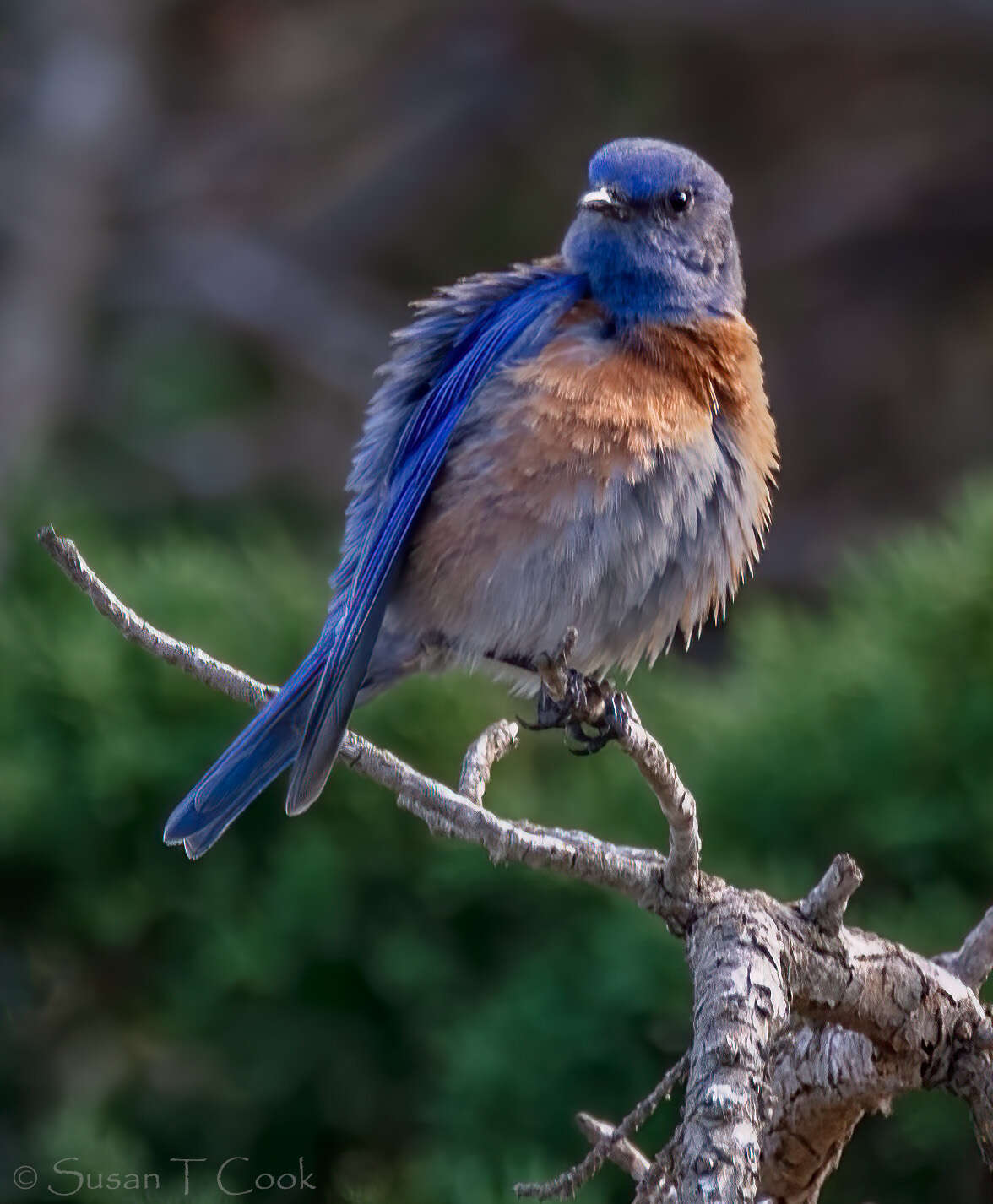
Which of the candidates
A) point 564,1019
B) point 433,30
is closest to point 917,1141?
point 564,1019

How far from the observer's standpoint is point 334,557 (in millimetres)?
7285

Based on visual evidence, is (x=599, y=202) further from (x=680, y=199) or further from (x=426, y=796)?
(x=426, y=796)

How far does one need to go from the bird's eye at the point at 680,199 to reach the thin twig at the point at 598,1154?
1.89 metres

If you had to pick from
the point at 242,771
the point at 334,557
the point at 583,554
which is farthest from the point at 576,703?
the point at 334,557

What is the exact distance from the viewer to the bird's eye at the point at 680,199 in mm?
3734

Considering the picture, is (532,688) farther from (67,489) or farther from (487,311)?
(67,489)

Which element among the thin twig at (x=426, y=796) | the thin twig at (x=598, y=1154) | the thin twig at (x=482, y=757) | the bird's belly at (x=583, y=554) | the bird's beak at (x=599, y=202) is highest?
the bird's beak at (x=599, y=202)

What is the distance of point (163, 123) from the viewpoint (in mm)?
10109

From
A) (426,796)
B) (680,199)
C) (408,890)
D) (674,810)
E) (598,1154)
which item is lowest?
(598,1154)

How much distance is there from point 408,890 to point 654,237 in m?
1.95

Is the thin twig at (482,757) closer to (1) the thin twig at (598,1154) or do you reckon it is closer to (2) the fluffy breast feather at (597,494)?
(2) the fluffy breast feather at (597,494)

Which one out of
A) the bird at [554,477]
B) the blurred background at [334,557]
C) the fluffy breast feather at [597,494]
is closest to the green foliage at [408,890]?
the blurred background at [334,557]

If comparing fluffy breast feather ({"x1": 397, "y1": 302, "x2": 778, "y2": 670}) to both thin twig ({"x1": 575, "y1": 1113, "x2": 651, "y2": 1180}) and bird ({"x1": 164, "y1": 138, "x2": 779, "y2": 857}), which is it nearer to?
bird ({"x1": 164, "y1": 138, "x2": 779, "y2": 857})

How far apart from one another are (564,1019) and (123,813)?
4.59 ft
